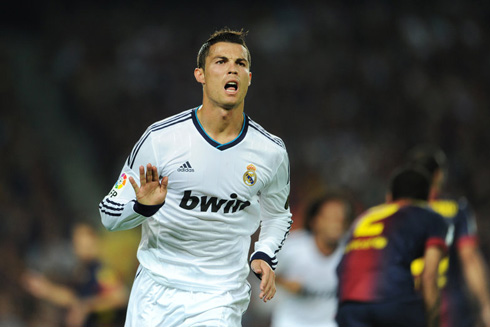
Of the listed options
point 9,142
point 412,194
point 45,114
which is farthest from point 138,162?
point 45,114

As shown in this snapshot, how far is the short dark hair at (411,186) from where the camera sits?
17.2 ft

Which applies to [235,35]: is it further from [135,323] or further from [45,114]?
[45,114]

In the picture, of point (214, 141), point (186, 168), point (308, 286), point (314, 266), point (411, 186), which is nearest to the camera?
point (186, 168)

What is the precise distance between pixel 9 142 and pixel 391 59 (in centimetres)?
782

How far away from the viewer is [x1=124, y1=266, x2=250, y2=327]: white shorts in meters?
3.67

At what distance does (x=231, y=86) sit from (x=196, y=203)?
25.2 inches

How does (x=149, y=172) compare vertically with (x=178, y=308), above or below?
above

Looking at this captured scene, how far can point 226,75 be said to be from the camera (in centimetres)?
384

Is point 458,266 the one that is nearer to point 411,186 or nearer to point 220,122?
point 411,186

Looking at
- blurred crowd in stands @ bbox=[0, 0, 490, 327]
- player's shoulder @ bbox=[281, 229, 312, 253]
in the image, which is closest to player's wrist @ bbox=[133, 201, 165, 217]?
player's shoulder @ bbox=[281, 229, 312, 253]

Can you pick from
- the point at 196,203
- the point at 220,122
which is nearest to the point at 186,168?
the point at 196,203

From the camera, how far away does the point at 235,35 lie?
157 inches

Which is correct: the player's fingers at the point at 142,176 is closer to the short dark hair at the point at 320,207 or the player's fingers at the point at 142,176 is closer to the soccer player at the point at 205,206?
the soccer player at the point at 205,206

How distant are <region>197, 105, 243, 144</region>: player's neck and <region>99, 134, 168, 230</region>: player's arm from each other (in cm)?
32
